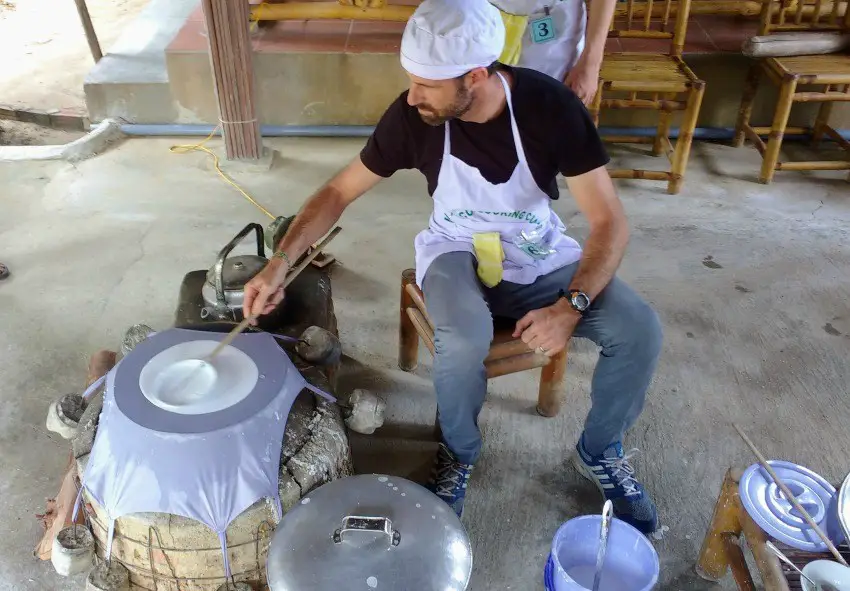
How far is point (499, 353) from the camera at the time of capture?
2.07m

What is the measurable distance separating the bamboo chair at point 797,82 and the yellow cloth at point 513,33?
196 cm

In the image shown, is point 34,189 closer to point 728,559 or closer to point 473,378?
point 473,378

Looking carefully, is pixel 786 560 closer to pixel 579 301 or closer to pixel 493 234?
pixel 579 301

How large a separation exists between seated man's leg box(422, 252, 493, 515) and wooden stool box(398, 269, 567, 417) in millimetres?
126

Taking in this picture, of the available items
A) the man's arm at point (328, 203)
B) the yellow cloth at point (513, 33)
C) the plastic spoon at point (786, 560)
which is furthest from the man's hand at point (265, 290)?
the plastic spoon at point (786, 560)

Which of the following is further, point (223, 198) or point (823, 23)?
point (823, 23)

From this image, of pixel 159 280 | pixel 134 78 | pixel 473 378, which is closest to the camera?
pixel 473 378

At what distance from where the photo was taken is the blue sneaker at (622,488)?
6.79ft

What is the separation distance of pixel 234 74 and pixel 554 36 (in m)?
1.96

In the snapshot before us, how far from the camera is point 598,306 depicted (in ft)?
6.41

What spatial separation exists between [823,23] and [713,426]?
9.44 ft

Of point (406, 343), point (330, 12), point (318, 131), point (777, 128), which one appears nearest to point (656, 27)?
point (777, 128)

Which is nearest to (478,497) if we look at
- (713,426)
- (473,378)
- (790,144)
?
(473,378)

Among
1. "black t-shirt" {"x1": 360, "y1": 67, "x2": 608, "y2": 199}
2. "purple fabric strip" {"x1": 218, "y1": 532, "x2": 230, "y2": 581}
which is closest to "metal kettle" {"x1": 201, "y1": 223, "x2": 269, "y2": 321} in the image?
Result: "black t-shirt" {"x1": 360, "y1": 67, "x2": 608, "y2": 199}
